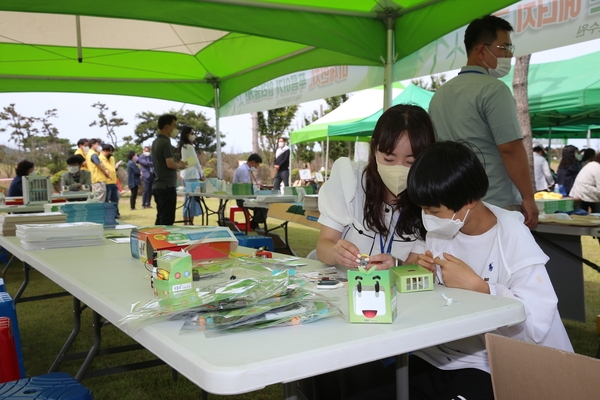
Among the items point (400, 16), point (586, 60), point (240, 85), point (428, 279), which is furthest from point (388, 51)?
point (586, 60)

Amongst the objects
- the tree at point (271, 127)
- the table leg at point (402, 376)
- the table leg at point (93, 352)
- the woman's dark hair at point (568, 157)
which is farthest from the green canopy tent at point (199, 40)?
the tree at point (271, 127)

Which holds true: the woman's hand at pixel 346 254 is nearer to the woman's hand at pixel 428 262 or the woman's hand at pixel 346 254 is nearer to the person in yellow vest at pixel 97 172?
the woman's hand at pixel 428 262

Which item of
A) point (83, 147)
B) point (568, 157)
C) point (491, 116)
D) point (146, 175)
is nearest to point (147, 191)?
point (146, 175)

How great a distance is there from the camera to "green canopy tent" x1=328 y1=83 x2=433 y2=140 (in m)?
8.73

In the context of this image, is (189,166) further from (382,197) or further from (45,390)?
(45,390)

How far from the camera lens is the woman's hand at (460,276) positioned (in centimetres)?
115

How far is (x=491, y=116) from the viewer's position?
2355mm

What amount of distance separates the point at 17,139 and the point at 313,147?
1091cm

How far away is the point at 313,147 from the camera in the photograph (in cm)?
2167

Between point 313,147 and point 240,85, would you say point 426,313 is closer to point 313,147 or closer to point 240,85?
point 240,85

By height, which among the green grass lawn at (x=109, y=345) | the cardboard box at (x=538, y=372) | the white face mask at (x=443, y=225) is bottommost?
the green grass lawn at (x=109, y=345)

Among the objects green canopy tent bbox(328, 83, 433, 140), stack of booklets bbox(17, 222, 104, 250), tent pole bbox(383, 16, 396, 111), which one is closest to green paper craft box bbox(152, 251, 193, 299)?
stack of booklets bbox(17, 222, 104, 250)

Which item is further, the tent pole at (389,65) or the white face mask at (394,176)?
the tent pole at (389,65)

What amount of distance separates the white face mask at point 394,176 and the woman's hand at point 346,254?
0.27 meters
